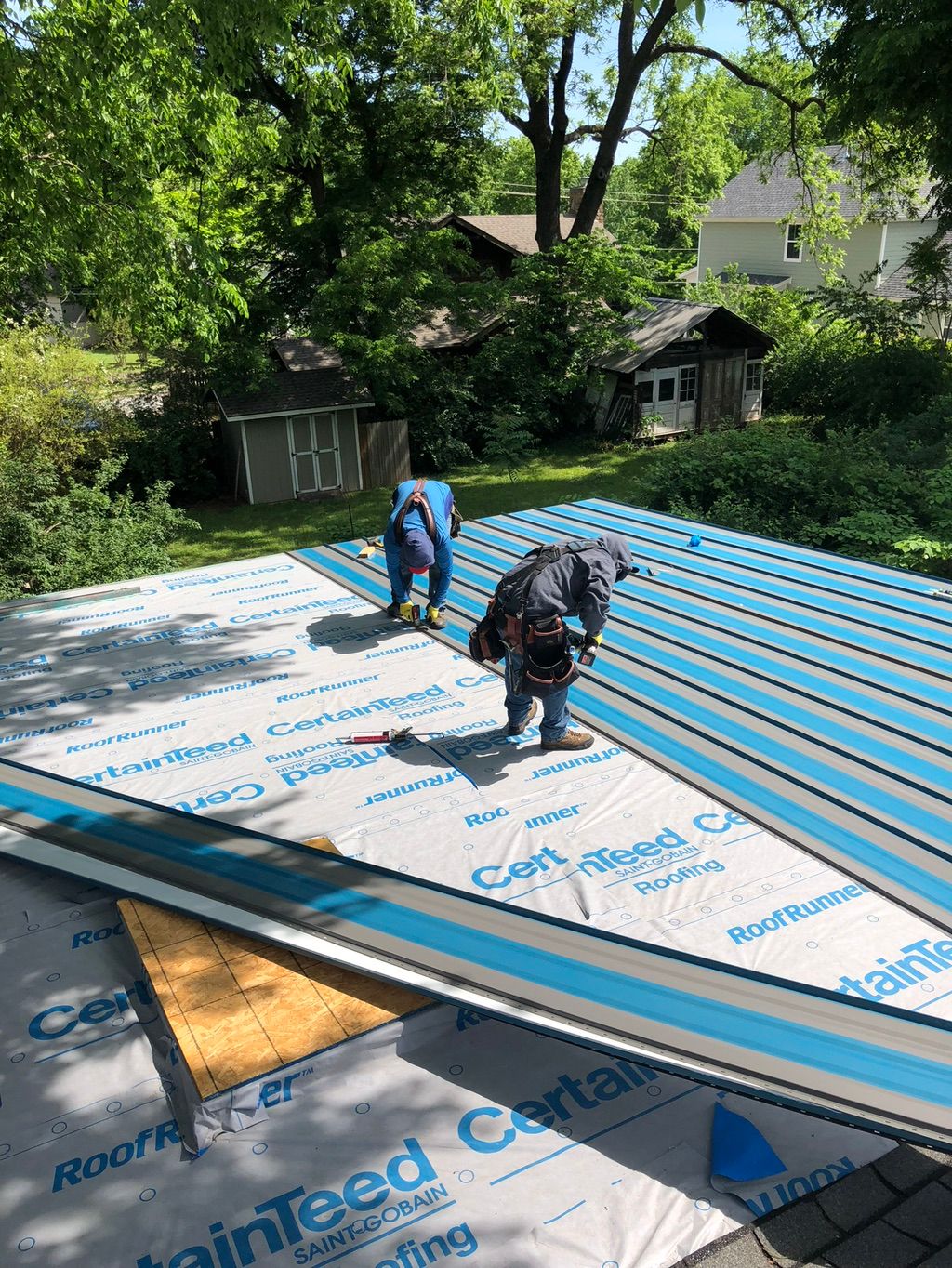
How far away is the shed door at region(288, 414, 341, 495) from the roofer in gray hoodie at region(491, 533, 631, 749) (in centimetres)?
1616

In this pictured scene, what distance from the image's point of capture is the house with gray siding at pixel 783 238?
3077 centimetres

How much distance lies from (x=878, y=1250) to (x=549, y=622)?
314cm

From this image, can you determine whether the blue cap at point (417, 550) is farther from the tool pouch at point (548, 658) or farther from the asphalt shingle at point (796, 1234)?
the asphalt shingle at point (796, 1234)

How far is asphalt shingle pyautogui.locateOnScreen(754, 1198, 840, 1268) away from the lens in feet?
9.01

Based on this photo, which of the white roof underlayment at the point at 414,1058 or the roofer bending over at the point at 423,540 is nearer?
the white roof underlayment at the point at 414,1058

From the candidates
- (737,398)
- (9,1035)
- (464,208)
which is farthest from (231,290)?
(737,398)

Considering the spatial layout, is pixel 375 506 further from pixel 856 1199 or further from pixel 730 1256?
pixel 730 1256

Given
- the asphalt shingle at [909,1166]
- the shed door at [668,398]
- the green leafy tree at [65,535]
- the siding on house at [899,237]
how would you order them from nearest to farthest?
the asphalt shingle at [909,1166], the green leafy tree at [65,535], the shed door at [668,398], the siding on house at [899,237]

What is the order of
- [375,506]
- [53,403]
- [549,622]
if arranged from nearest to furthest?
[549,622] < [53,403] < [375,506]

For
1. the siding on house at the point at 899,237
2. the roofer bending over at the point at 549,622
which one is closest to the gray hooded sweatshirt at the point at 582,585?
the roofer bending over at the point at 549,622

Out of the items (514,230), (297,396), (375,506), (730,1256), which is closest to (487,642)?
(730,1256)

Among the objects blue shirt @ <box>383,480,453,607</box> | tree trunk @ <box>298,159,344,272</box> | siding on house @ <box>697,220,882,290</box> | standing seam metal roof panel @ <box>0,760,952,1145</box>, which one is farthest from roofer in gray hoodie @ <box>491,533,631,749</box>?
siding on house @ <box>697,220,882,290</box>

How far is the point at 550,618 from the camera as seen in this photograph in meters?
5.16

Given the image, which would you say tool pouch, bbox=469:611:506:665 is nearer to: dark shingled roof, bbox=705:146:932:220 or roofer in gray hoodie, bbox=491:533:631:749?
roofer in gray hoodie, bbox=491:533:631:749
